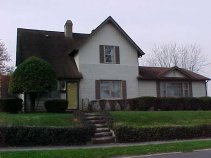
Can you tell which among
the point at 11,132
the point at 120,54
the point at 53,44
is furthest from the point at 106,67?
the point at 11,132

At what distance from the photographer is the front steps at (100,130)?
19.7m

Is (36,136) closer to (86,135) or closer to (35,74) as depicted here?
(86,135)

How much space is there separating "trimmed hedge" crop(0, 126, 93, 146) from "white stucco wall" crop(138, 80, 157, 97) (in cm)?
1366

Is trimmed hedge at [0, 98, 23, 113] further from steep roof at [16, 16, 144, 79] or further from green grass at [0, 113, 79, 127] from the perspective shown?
steep roof at [16, 16, 144, 79]

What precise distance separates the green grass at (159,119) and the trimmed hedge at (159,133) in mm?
1055

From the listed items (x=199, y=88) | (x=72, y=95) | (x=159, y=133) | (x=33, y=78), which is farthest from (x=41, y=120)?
(x=199, y=88)

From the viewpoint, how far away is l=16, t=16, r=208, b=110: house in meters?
29.8

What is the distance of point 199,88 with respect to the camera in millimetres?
34938

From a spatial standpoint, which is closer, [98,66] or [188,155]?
[188,155]

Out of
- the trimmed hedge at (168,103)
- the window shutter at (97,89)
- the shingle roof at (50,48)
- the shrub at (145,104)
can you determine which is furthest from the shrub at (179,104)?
the shingle roof at (50,48)

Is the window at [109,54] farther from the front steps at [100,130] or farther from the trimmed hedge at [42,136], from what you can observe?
the trimmed hedge at [42,136]

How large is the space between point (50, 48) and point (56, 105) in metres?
6.74

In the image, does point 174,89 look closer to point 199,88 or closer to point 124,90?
point 199,88

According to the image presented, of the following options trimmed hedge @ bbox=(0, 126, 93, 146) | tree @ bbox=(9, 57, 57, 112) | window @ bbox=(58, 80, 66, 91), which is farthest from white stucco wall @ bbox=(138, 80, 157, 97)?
trimmed hedge @ bbox=(0, 126, 93, 146)
